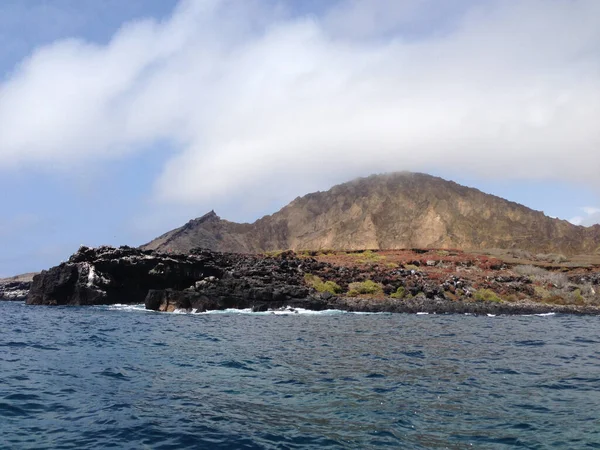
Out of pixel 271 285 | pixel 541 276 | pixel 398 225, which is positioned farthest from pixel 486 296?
pixel 398 225

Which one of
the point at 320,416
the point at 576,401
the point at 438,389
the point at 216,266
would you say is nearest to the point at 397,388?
the point at 438,389

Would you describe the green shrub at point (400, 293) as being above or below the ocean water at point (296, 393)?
above

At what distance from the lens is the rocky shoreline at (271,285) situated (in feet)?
160

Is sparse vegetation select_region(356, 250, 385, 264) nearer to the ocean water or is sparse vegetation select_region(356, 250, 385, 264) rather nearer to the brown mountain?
the ocean water

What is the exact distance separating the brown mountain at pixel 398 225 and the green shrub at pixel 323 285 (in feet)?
244

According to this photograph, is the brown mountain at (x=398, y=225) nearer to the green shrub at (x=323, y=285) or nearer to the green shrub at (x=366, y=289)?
the green shrub at (x=323, y=285)

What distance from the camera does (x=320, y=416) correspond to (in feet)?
37.2

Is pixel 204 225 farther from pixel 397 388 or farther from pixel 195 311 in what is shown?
Result: pixel 397 388

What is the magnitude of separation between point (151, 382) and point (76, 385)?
79.7 inches

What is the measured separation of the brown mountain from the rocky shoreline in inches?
2493

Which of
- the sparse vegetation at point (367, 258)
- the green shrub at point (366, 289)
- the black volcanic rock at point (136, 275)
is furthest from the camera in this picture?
the sparse vegetation at point (367, 258)

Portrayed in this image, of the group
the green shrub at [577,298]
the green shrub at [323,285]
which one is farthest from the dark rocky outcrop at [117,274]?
the green shrub at [577,298]

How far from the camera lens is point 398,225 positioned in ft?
498

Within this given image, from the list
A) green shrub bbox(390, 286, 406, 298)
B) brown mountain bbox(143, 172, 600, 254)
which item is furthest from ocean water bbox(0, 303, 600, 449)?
brown mountain bbox(143, 172, 600, 254)
